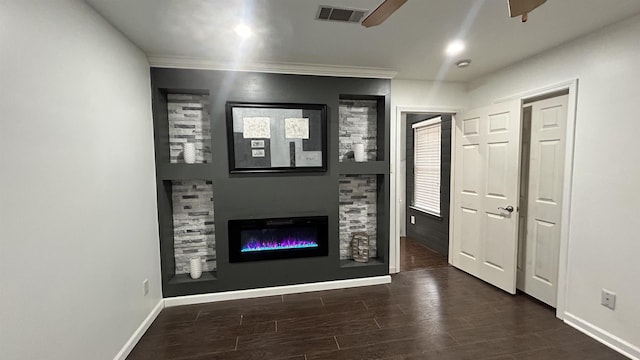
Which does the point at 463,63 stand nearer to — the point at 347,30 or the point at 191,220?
the point at 347,30

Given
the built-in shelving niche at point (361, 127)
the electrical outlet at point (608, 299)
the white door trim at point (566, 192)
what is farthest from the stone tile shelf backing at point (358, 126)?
the electrical outlet at point (608, 299)

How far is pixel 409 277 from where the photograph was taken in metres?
3.48

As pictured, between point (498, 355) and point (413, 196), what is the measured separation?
11.1 ft

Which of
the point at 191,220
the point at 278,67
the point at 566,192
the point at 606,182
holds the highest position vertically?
the point at 278,67

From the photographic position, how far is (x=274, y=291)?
3.04 m

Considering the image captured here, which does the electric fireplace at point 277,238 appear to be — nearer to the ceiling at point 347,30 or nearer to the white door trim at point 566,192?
the ceiling at point 347,30

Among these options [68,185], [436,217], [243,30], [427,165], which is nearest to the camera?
[68,185]

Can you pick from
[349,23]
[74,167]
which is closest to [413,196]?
[349,23]

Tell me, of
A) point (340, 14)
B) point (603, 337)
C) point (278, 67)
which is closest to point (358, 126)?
point (278, 67)

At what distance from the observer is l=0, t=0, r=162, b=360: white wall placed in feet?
4.00

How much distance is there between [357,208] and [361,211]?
68 millimetres

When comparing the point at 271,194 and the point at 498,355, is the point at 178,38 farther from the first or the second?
the point at 498,355

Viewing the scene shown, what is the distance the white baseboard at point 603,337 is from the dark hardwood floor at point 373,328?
0.22 ft

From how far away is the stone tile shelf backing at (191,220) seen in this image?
3008 mm
